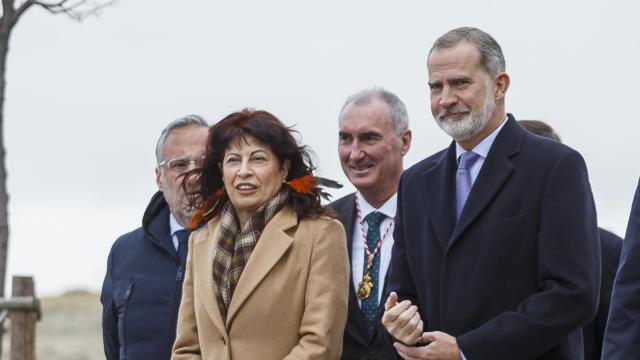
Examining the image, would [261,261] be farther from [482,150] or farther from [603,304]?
[603,304]

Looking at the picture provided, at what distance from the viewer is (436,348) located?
4969 mm

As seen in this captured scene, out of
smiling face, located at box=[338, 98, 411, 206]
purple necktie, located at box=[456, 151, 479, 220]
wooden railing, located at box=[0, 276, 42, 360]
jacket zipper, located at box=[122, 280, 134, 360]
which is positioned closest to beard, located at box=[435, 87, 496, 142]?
purple necktie, located at box=[456, 151, 479, 220]

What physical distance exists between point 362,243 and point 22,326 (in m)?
4.40

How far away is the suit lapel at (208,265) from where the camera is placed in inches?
218

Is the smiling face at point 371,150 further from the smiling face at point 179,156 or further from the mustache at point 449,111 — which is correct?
the mustache at point 449,111

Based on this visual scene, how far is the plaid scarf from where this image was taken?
18.3 feet

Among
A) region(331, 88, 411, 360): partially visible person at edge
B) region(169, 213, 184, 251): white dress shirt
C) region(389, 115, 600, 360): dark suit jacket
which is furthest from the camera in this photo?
region(169, 213, 184, 251): white dress shirt

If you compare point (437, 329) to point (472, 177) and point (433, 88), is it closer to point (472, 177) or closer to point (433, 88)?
point (472, 177)

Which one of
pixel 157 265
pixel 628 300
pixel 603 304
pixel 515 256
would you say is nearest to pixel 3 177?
pixel 157 265

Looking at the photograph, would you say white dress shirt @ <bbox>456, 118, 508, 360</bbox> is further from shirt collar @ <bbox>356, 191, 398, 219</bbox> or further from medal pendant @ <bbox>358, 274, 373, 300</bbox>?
shirt collar @ <bbox>356, 191, 398, 219</bbox>

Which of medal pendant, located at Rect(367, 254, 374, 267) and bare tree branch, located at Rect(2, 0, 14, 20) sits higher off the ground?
bare tree branch, located at Rect(2, 0, 14, 20)

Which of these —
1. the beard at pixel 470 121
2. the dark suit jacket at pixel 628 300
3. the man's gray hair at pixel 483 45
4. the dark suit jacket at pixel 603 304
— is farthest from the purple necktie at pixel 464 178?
the dark suit jacket at pixel 603 304

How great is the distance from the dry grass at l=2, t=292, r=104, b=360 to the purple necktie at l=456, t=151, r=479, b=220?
12204 mm

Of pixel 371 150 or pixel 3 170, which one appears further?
pixel 3 170
